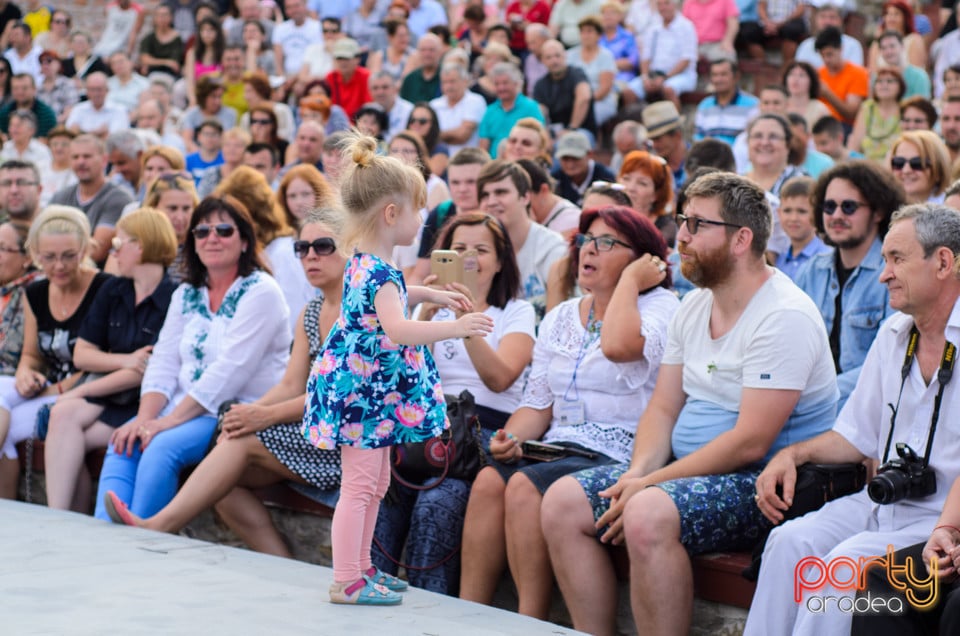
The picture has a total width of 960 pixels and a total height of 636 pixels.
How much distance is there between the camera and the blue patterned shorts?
3.94 m

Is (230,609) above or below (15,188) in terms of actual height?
below

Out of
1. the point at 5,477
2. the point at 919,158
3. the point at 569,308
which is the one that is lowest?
the point at 5,477

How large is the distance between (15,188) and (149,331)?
2.24 meters

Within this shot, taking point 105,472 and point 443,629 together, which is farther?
point 105,472

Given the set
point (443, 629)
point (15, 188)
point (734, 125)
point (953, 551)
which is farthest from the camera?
point (734, 125)

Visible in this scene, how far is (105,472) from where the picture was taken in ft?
18.4

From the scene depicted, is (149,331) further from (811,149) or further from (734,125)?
(734,125)

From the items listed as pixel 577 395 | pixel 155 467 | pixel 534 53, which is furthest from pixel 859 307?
pixel 534 53

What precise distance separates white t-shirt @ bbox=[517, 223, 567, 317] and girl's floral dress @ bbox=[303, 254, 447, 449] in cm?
239

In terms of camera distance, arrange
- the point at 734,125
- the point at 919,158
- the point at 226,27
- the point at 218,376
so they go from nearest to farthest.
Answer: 1. the point at 218,376
2. the point at 919,158
3. the point at 734,125
4. the point at 226,27

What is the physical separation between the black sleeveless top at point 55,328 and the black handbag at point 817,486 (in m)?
3.79

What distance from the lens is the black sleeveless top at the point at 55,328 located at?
6484mm

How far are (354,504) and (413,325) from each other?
582 mm

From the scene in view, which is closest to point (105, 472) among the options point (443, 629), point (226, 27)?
point (443, 629)
